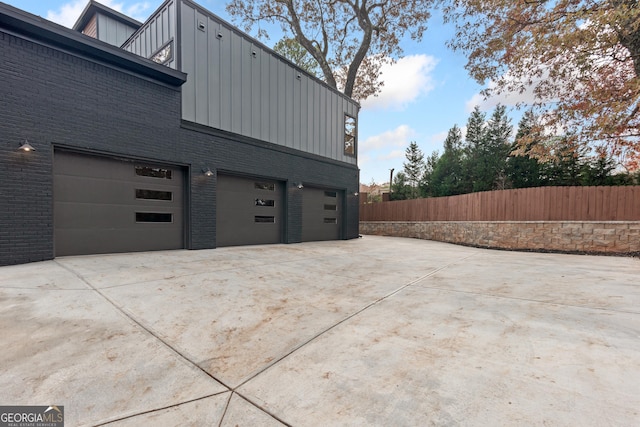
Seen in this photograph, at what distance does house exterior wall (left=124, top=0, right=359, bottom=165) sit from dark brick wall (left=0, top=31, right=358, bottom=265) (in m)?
0.60

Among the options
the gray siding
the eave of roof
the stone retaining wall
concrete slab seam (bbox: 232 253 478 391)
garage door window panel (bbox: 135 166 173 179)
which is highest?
the gray siding

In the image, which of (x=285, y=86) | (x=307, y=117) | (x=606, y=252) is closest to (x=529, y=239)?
(x=606, y=252)

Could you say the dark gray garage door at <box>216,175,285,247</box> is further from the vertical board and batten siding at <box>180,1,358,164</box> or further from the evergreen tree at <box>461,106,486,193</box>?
the evergreen tree at <box>461,106,486,193</box>

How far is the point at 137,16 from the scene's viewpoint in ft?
33.2

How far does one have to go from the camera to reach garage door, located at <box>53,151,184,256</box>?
5508mm

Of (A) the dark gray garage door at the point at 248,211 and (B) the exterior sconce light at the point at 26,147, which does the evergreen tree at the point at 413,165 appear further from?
(B) the exterior sconce light at the point at 26,147

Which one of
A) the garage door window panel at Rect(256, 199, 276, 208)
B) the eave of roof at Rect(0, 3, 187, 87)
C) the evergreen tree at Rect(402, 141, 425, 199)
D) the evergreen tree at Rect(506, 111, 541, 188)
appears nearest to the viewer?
the eave of roof at Rect(0, 3, 187, 87)

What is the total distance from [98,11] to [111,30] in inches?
25.9

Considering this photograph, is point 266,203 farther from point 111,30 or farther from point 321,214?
point 111,30

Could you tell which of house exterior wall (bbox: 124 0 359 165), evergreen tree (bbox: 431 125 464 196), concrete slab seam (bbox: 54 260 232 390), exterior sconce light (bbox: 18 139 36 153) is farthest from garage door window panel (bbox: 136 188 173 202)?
evergreen tree (bbox: 431 125 464 196)

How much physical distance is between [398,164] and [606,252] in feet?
55.1

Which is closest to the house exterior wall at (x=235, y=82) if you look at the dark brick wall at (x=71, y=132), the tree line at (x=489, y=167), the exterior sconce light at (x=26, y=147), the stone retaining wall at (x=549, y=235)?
the dark brick wall at (x=71, y=132)

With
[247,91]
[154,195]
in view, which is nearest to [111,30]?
[247,91]

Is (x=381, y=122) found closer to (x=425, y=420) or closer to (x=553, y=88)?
(x=553, y=88)
